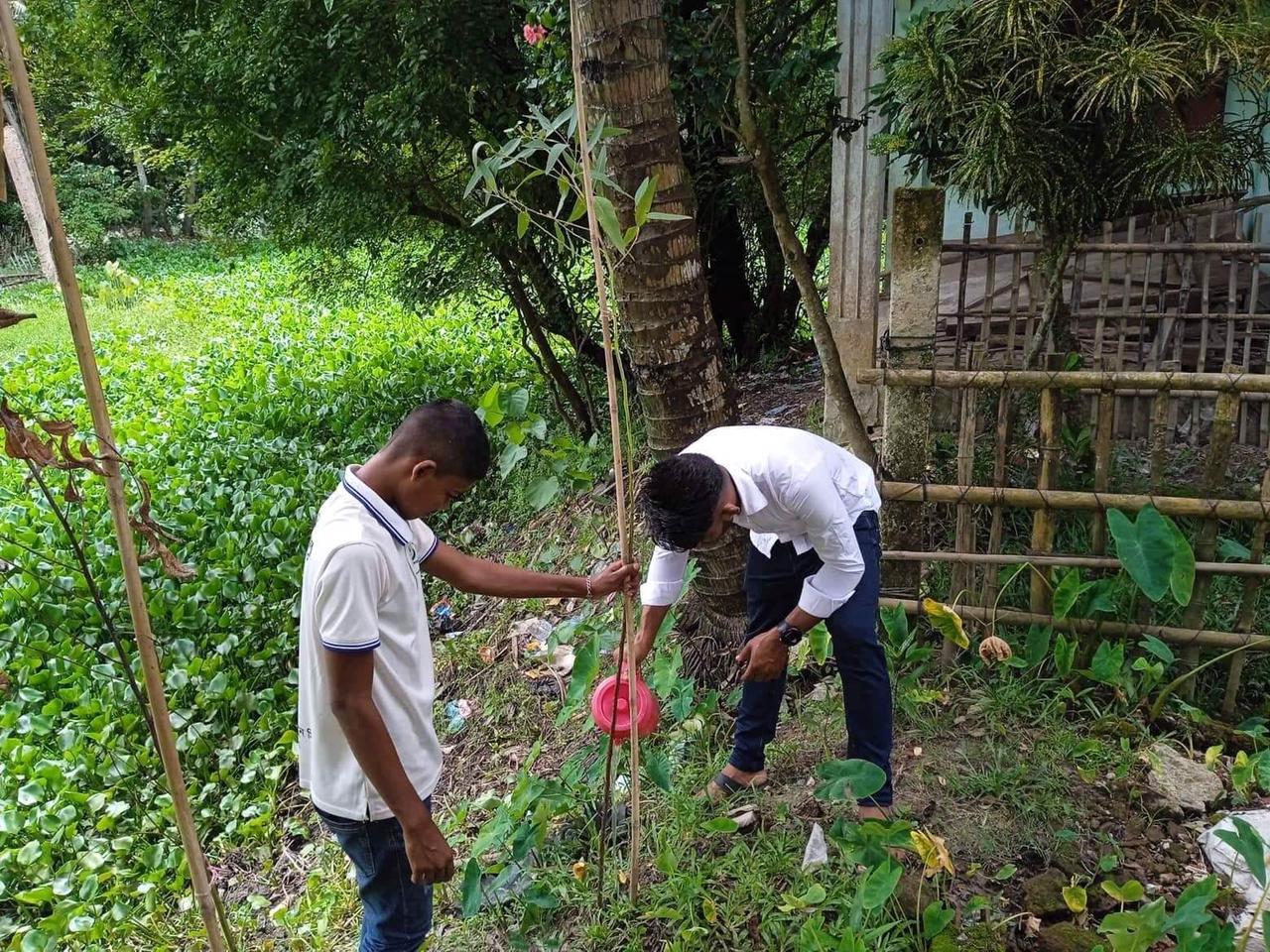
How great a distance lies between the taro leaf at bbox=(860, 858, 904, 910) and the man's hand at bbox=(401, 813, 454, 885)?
3.03ft

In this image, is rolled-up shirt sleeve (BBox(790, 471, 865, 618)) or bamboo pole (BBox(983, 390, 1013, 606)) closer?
rolled-up shirt sleeve (BBox(790, 471, 865, 618))

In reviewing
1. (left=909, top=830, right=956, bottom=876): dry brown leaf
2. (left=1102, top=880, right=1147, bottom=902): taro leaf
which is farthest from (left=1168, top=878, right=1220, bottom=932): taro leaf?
(left=909, top=830, right=956, bottom=876): dry brown leaf

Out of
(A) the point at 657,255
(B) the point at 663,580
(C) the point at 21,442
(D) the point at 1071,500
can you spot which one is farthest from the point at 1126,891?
(C) the point at 21,442

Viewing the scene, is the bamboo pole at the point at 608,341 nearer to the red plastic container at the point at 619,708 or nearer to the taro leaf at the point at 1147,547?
the red plastic container at the point at 619,708

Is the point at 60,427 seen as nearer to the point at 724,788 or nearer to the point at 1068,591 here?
the point at 724,788

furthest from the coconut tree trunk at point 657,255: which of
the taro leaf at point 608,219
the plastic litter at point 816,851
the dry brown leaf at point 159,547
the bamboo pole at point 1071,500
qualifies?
the dry brown leaf at point 159,547

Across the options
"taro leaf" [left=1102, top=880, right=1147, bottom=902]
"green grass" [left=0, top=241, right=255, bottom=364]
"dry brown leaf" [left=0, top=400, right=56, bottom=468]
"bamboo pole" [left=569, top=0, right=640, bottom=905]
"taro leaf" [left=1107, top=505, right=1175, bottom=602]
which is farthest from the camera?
"green grass" [left=0, top=241, right=255, bottom=364]

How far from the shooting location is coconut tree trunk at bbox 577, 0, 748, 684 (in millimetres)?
2561

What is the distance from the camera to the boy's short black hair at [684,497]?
2129mm

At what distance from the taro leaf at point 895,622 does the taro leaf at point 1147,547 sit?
0.69 metres

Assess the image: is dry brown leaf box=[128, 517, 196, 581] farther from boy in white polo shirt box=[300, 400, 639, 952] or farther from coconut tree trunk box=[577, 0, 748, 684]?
coconut tree trunk box=[577, 0, 748, 684]

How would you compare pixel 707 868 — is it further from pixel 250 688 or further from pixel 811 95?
pixel 811 95

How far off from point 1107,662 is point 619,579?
1748mm

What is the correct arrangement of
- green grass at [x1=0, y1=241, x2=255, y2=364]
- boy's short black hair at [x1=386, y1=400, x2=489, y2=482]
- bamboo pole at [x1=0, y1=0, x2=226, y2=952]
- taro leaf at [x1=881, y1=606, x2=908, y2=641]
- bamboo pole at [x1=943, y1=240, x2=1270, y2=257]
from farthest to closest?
green grass at [x1=0, y1=241, x2=255, y2=364] → bamboo pole at [x1=943, y1=240, x2=1270, y2=257] → taro leaf at [x1=881, y1=606, x2=908, y2=641] → boy's short black hair at [x1=386, y1=400, x2=489, y2=482] → bamboo pole at [x1=0, y1=0, x2=226, y2=952]
